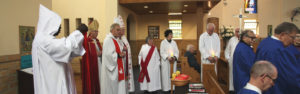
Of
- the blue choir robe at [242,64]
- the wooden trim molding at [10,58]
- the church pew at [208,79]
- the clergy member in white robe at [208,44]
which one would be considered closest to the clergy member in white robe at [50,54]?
the wooden trim molding at [10,58]

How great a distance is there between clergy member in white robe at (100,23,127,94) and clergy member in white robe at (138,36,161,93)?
5.84ft

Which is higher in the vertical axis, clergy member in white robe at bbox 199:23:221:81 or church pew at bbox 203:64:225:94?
clergy member in white robe at bbox 199:23:221:81

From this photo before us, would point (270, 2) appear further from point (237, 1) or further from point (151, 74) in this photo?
point (151, 74)

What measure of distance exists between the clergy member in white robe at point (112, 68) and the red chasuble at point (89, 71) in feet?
0.61

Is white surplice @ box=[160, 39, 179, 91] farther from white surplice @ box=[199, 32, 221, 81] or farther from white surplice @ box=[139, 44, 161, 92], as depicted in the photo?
white surplice @ box=[199, 32, 221, 81]

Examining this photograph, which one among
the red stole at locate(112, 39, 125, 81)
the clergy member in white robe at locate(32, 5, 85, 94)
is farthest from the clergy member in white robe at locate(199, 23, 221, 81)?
the clergy member in white robe at locate(32, 5, 85, 94)

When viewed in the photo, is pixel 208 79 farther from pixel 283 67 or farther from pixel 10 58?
pixel 10 58

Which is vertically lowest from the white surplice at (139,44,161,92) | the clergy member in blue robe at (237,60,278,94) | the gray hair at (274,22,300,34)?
the white surplice at (139,44,161,92)

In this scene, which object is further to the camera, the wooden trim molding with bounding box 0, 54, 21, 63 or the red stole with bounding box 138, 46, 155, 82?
the red stole with bounding box 138, 46, 155, 82

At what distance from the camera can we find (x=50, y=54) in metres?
2.83

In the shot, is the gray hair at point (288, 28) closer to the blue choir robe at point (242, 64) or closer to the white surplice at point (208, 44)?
the blue choir robe at point (242, 64)

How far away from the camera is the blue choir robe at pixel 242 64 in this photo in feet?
10.9

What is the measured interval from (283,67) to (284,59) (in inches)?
4.2

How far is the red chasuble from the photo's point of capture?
14.2ft
